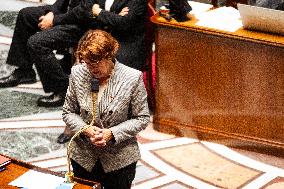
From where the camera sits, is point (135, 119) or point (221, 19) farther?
point (221, 19)

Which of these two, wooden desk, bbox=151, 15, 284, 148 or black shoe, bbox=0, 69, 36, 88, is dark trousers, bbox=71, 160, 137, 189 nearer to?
wooden desk, bbox=151, 15, 284, 148

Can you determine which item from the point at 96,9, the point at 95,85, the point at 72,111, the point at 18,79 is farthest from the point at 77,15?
the point at 95,85

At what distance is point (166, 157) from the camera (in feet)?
15.2

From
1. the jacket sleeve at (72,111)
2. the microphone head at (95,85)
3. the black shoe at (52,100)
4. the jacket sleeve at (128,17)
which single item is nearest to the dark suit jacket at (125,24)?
the jacket sleeve at (128,17)

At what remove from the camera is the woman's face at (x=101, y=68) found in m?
2.87

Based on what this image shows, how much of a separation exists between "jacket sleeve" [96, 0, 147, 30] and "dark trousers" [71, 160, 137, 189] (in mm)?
1903

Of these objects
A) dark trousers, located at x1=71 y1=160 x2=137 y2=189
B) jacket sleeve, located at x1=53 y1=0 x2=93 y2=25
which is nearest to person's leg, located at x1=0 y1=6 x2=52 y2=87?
jacket sleeve, located at x1=53 y1=0 x2=93 y2=25

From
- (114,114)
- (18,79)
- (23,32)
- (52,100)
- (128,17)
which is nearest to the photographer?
(114,114)

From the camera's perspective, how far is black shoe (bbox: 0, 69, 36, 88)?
226 inches

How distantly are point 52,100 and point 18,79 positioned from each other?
1.91 feet

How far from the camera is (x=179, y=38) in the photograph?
4688mm

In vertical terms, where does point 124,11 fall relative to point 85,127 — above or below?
above

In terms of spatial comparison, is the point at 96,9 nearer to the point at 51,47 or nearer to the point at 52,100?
the point at 51,47

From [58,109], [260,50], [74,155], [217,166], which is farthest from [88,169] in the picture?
[58,109]
